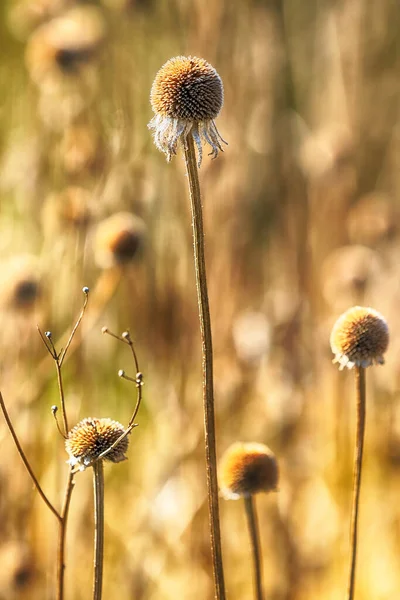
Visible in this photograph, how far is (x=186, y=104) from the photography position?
1.90 feet

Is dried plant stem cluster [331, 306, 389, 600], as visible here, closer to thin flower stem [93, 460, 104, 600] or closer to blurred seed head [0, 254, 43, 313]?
thin flower stem [93, 460, 104, 600]

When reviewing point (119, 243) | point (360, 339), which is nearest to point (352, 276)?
point (119, 243)

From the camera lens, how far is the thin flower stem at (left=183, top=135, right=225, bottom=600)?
500 millimetres

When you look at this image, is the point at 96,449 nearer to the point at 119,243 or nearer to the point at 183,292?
Answer: the point at 119,243

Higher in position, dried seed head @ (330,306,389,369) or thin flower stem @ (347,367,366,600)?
dried seed head @ (330,306,389,369)

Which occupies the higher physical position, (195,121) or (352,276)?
(352,276)

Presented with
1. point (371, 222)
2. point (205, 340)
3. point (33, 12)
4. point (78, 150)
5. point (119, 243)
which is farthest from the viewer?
point (371, 222)

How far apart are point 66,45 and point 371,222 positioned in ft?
3.05

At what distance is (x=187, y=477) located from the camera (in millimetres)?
1394

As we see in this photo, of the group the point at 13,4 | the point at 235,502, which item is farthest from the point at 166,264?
the point at 13,4

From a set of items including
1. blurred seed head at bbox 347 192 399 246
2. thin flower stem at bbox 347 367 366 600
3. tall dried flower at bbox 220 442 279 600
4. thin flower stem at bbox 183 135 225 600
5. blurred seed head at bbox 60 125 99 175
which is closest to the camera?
thin flower stem at bbox 183 135 225 600

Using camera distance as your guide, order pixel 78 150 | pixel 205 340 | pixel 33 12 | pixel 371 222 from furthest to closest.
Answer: pixel 371 222, pixel 33 12, pixel 78 150, pixel 205 340

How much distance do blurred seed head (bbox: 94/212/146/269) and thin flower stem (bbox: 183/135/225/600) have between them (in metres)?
0.75

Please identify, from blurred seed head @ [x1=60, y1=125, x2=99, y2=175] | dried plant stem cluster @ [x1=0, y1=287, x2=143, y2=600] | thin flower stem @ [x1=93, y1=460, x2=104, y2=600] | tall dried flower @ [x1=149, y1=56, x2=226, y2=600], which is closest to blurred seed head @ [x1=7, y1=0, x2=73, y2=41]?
blurred seed head @ [x1=60, y1=125, x2=99, y2=175]
